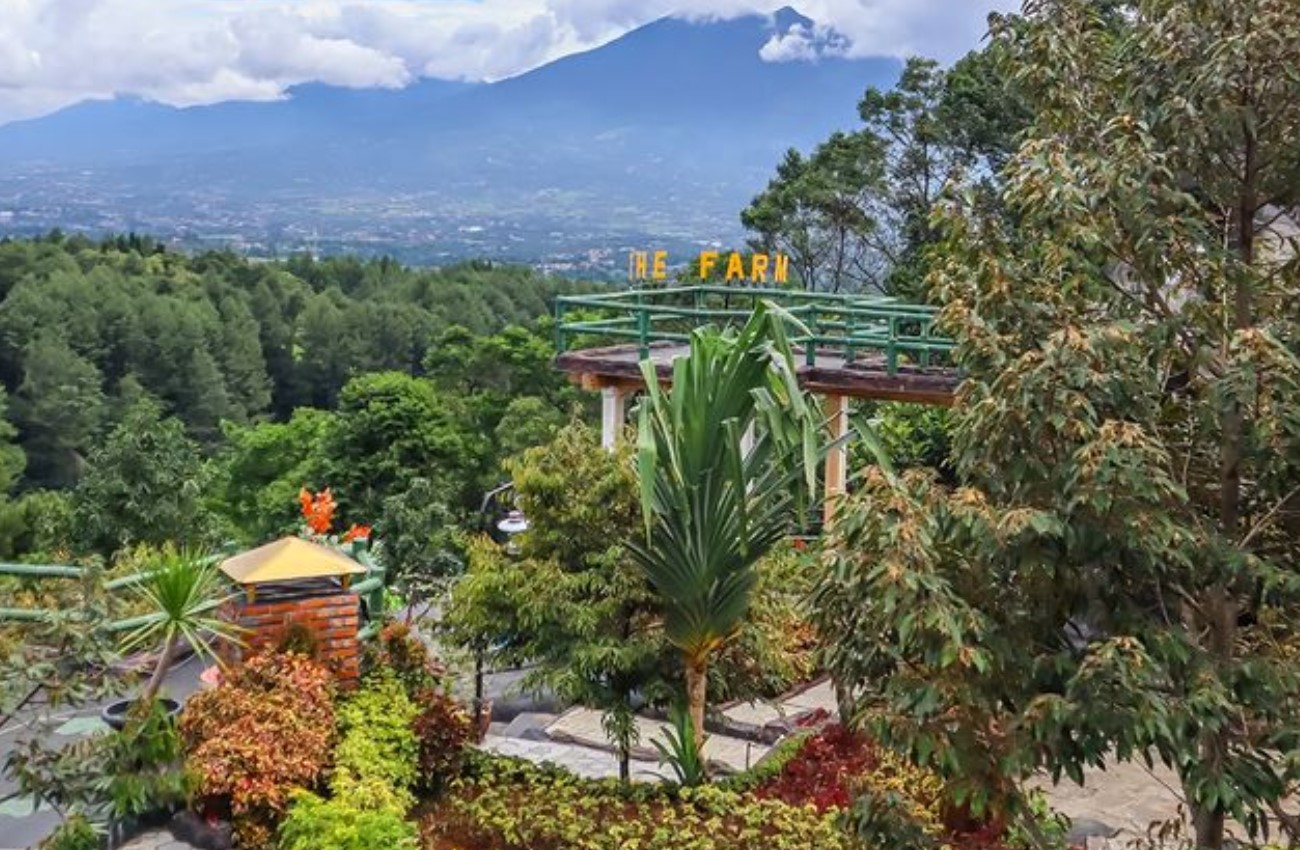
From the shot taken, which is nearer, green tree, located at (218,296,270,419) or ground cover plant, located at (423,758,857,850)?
ground cover plant, located at (423,758,857,850)

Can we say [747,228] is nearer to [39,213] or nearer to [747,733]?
[747,733]

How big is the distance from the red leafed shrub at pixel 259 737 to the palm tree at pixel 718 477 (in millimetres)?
1712

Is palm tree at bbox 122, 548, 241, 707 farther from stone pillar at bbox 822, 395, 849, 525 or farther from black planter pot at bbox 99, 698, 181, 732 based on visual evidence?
stone pillar at bbox 822, 395, 849, 525

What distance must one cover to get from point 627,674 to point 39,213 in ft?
624

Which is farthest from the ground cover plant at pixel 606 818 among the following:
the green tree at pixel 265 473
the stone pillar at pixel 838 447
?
the green tree at pixel 265 473

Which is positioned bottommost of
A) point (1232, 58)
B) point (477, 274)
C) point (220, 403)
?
point (220, 403)

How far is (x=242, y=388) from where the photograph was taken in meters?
56.0

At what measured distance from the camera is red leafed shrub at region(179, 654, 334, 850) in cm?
576

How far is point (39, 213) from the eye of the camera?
577 ft

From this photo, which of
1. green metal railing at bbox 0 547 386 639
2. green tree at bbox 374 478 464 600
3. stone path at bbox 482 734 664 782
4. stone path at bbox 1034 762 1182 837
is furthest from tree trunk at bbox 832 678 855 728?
green tree at bbox 374 478 464 600

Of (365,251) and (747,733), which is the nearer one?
(747,733)

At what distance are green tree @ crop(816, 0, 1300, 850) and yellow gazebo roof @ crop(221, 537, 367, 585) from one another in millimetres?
3629

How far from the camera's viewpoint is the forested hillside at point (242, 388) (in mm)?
18578

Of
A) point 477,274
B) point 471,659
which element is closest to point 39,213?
point 477,274
